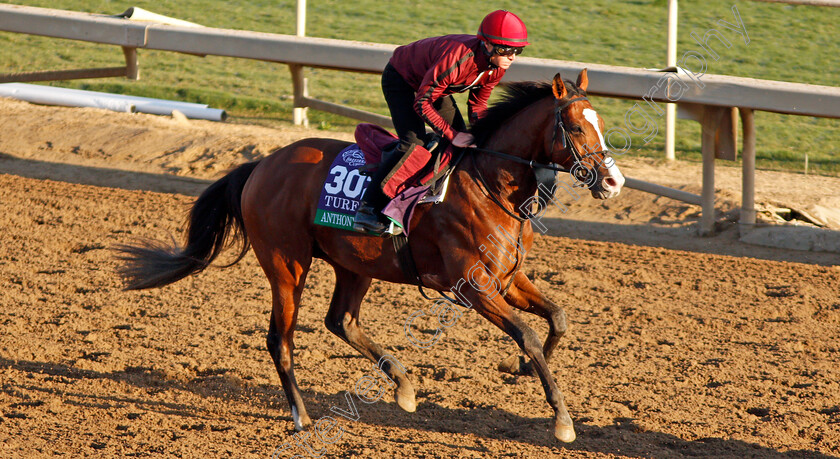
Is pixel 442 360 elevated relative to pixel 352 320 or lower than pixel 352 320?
lower

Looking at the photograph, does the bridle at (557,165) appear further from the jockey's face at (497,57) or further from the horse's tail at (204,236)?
the horse's tail at (204,236)

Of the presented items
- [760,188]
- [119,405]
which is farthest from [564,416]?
[760,188]

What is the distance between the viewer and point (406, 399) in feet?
15.0

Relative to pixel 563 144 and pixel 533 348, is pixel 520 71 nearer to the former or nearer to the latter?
pixel 563 144

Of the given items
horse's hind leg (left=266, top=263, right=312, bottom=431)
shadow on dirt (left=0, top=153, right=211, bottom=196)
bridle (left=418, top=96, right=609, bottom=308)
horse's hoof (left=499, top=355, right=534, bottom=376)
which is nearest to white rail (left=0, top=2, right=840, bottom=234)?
shadow on dirt (left=0, top=153, right=211, bottom=196)

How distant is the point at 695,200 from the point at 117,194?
5.72 meters

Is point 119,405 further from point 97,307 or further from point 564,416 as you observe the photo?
point 564,416

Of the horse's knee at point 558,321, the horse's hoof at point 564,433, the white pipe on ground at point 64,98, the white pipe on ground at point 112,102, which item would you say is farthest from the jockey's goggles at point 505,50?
the white pipe on ground at point 64,98

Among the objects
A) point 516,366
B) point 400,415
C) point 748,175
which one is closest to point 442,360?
point 516,366

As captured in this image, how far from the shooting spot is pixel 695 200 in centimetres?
777

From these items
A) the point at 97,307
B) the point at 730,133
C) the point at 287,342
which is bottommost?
the point at 97,307

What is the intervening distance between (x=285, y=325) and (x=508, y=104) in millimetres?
1743

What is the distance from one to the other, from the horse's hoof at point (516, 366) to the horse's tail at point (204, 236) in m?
1.73

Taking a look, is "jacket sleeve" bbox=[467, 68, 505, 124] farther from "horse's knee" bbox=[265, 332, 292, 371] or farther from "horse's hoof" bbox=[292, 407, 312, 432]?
"horse's hoof" bbox=[292, 407, 312, 432]
